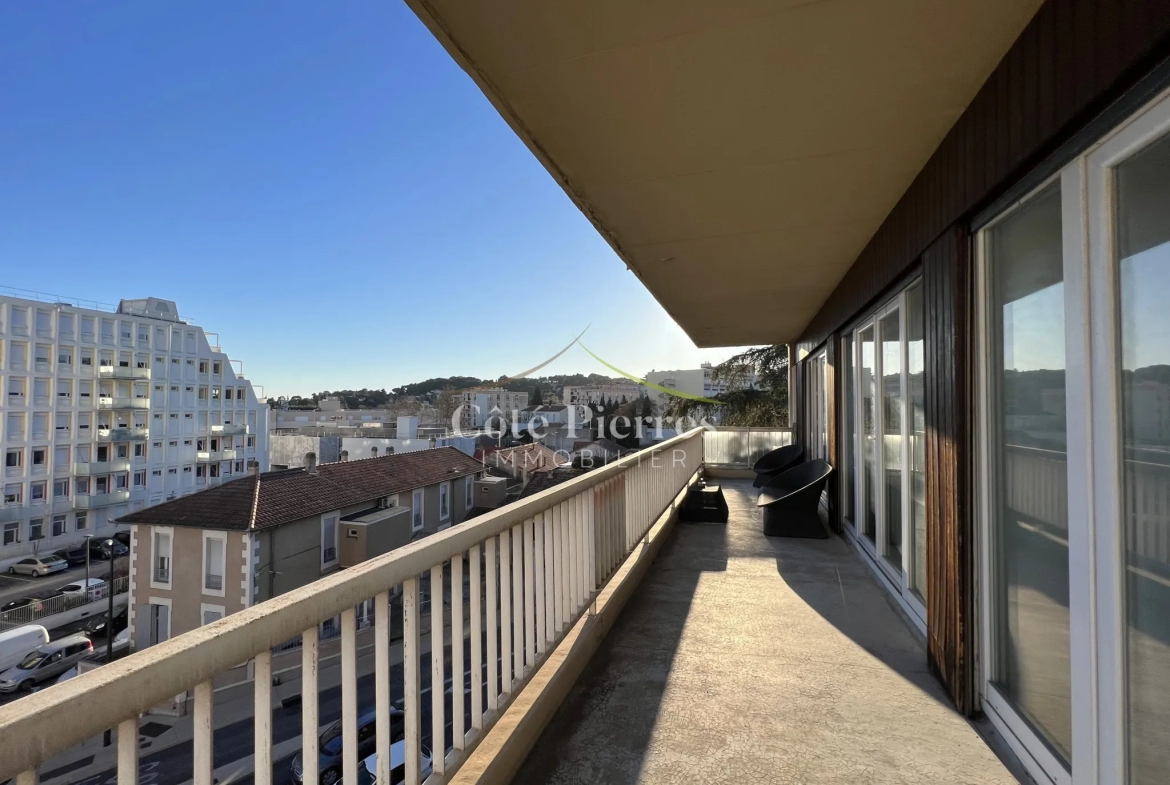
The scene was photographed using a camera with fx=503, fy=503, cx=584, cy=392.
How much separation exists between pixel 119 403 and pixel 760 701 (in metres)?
48.1

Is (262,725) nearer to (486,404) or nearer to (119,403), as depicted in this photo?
Answer: (486,404)

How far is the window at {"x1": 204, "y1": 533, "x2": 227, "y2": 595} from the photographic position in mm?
13852

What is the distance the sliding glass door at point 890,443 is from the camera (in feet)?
8.66

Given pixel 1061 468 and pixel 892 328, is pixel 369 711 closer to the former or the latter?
pixel 1061 468

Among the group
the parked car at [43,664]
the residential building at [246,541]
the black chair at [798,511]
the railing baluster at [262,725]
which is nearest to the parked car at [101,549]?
the parked car at [43,664]

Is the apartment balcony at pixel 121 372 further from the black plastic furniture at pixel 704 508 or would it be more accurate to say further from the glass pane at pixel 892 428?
the glass pane at pixel 892 428

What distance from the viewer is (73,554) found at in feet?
105

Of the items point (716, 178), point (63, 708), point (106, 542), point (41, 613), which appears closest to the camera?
point (63, 708)

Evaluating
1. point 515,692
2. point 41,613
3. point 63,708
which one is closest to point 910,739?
point 515,692

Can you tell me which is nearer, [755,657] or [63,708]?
[63,708]

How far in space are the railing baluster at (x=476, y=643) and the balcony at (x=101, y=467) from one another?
4723cm

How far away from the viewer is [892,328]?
313 cm

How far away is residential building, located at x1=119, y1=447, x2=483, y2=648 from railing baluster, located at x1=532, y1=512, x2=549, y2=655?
40.9 feet

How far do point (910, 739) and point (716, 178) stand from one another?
2.40 meters
